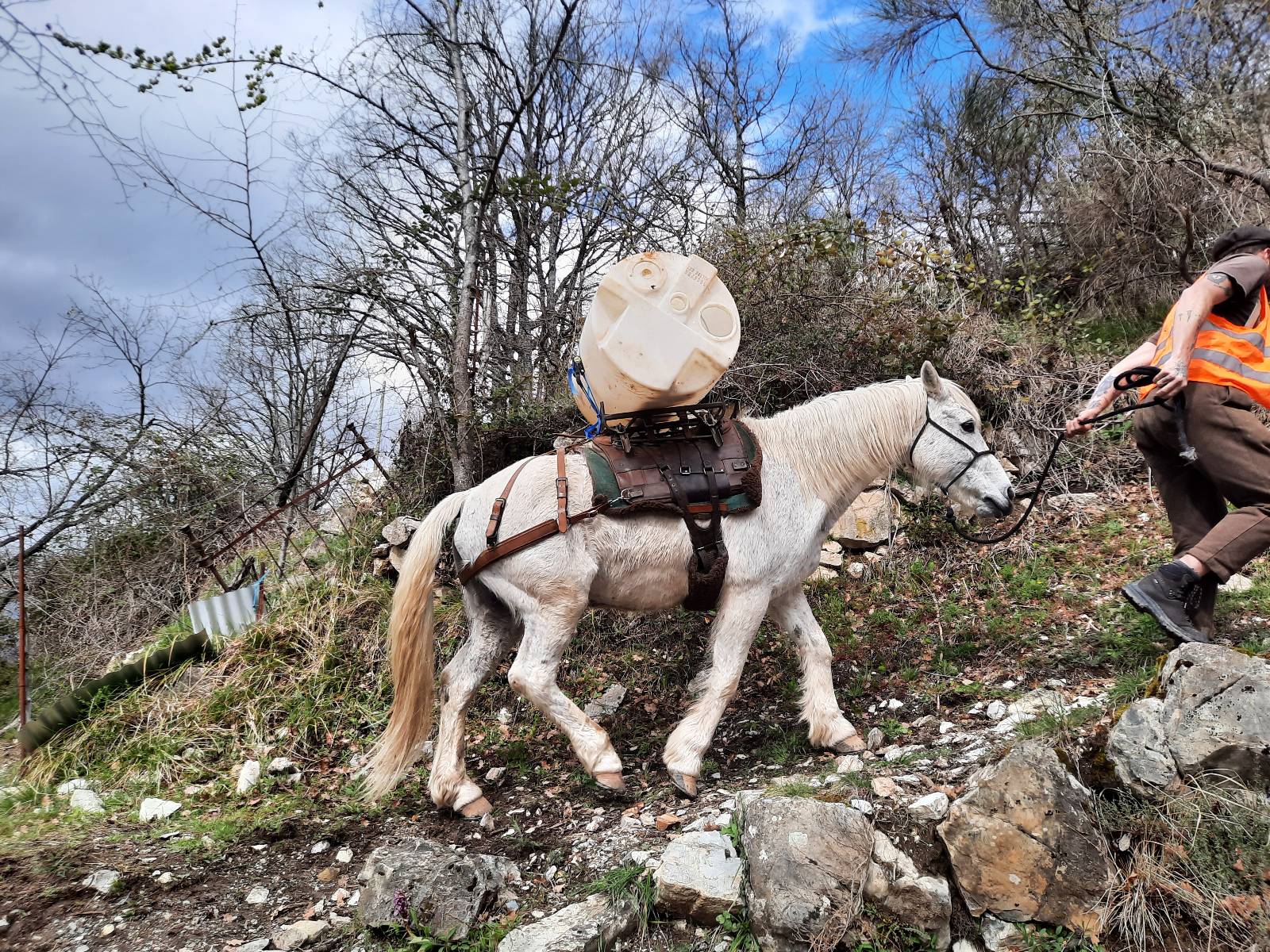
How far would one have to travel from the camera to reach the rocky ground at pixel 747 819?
249 cm

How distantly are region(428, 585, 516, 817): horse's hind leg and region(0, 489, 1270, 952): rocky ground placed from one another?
0.53 feet

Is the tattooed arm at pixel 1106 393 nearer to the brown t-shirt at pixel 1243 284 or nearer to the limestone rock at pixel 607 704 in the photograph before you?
the brown t-shirt at pixel 1243 284

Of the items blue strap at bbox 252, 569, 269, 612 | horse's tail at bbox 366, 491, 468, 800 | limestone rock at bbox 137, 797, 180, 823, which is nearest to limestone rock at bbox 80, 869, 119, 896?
limestone rock at bbox 137, 797, 180, 823

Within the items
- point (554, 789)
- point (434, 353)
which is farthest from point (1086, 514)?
point (434, 353)

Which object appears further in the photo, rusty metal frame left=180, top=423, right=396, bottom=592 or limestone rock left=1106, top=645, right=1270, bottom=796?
rusty metal frame left=180, top=423, right=396, bottom=592

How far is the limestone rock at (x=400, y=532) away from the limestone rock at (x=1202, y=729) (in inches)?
201

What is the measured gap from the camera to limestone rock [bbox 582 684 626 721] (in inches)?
192

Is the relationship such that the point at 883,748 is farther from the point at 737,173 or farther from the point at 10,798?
the point at 737,173

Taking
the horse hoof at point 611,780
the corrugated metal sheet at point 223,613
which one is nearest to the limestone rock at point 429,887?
the horse hoof at point 611,780

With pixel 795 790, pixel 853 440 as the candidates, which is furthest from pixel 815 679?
pixel 853 440

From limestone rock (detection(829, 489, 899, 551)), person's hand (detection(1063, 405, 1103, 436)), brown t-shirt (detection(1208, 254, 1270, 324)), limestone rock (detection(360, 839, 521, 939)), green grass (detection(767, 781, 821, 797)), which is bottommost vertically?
green grass (detection(767, 781, 821, 797))

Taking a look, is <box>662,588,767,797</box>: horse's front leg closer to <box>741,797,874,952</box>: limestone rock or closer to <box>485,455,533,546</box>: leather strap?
<box>741,797,874,952</box>: limestone rock

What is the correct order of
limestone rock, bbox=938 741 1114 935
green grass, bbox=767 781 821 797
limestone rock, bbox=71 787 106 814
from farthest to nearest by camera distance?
limestone rock, bbox=71 787 106 814
green grass, bbox=767 781 821 797
limestone rock, bbox=938 741 1114 935

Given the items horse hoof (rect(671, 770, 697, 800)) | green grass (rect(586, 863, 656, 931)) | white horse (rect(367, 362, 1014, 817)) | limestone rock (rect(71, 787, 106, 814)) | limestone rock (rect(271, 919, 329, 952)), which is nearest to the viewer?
green grass (rect(586, 863, 656, 931))
